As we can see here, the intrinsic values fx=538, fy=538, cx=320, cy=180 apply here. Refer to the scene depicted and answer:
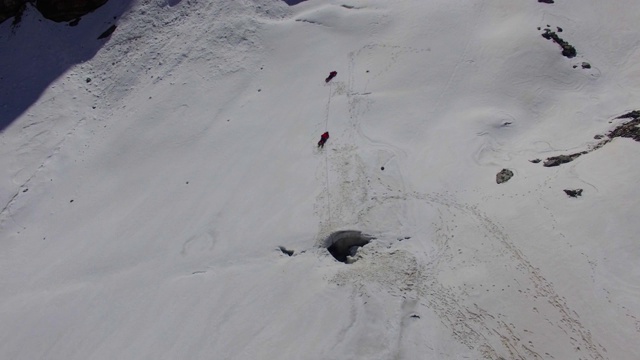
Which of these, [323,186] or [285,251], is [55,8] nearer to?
[323,186]

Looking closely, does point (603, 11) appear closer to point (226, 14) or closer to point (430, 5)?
point (430, 5)

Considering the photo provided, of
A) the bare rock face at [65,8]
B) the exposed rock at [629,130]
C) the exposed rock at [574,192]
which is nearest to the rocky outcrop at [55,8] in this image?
the bare rock face at [65,8]

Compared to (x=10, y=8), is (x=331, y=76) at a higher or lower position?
lower

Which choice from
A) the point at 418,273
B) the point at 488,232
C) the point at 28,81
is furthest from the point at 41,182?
the point at 488,232

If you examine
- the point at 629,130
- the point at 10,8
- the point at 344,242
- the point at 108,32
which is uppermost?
the point at 10,8

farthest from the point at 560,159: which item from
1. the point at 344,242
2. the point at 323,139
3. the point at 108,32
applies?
the point at 108,32

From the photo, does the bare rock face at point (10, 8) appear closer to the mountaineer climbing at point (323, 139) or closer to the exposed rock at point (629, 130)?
the mountaineer climbing at point (323, 139)
